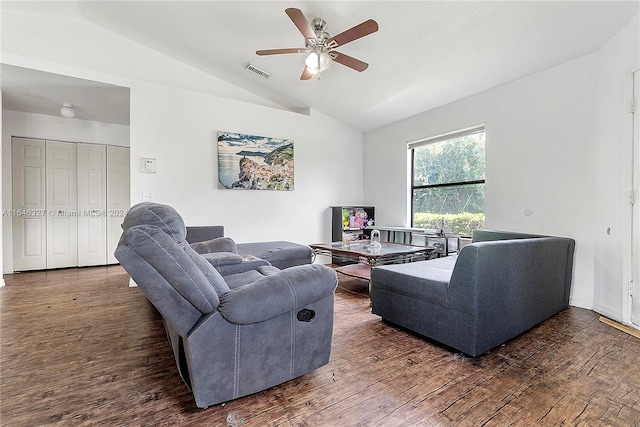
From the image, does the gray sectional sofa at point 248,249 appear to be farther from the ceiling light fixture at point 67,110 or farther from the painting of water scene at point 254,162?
the ceiling light fixture at point 67,110

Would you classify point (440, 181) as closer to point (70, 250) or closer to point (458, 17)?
point (458, 17)

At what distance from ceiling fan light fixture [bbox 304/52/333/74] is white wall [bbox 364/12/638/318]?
7.08ft

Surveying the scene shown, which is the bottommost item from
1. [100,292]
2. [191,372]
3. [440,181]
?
[100,292]

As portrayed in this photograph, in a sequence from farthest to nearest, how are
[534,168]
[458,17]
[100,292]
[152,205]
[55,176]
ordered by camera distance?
[55,176]
[100,292]
[534,168]
[458,17]
[152,205]

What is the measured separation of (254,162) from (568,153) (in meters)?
3.92

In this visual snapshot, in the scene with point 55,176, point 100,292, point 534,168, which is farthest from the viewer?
point 55,176

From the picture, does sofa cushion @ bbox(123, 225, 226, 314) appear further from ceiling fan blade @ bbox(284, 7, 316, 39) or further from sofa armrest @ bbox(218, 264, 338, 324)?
ceiling fan blade @ bbox(284, 7, 316, 39)

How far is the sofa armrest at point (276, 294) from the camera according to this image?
4.34ft

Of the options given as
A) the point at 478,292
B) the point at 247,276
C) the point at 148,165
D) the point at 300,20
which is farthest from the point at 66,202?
the point at 478,292

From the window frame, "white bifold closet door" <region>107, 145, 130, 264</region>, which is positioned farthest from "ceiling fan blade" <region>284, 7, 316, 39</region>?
"white bifold closet door" <region>107, 145, 130, 264</region>

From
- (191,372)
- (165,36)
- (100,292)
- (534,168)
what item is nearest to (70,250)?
(100,292)

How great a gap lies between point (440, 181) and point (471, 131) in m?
0.81

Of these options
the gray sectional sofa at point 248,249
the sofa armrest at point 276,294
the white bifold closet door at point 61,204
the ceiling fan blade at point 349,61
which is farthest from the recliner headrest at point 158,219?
the white bifold closet door at point 61,204

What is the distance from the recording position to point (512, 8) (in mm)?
2367
